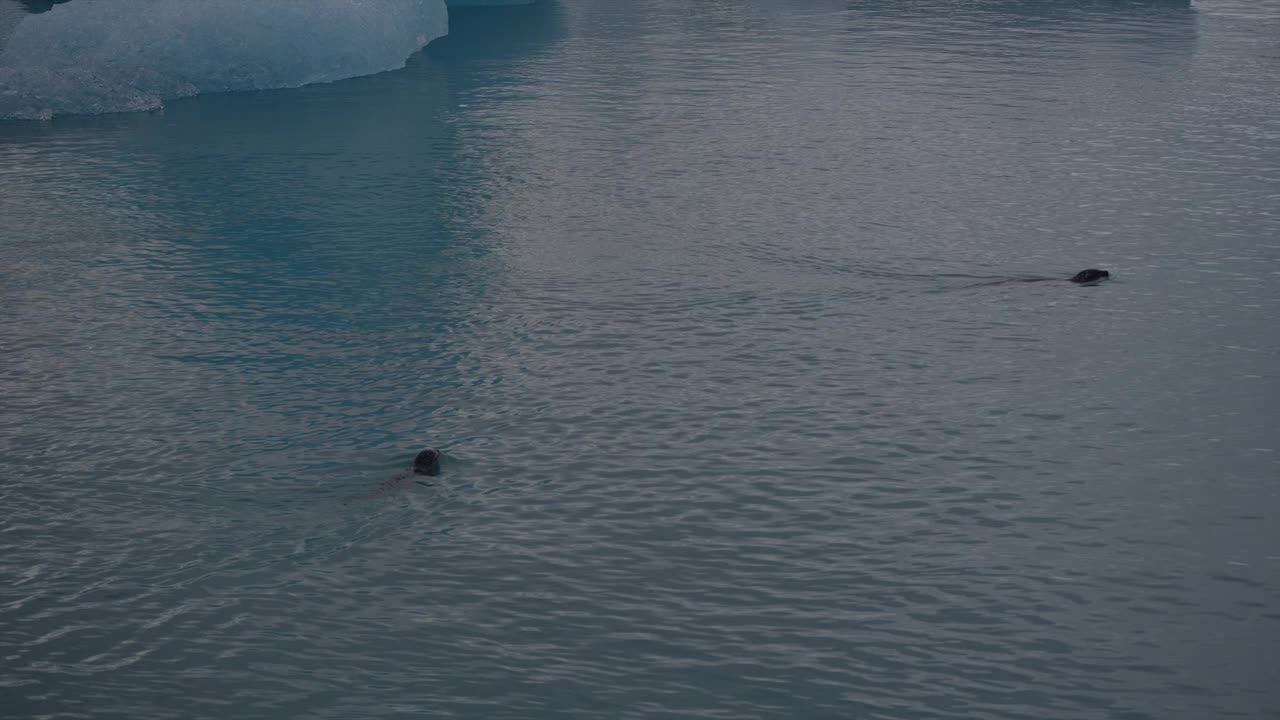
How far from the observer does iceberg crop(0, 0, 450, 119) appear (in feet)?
66.7

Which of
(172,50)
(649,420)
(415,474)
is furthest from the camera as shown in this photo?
(172,50)

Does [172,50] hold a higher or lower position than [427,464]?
higher

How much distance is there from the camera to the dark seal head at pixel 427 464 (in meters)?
8.30

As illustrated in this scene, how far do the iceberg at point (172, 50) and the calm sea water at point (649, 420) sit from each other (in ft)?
7.60

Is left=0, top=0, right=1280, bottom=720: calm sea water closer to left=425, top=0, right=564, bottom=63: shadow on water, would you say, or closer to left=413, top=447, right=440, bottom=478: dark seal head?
left=413, top=447, right=440, bottom=478: dark seal head

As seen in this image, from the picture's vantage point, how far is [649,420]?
29.9ft

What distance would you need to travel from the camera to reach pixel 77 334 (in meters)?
10.9

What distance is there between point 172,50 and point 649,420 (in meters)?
15.4

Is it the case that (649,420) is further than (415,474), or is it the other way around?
(649,420)

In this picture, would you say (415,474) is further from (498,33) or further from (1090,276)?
(498,33)

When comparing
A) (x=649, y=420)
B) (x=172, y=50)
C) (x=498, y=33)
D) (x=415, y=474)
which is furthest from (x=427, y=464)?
(x=498, y=33)

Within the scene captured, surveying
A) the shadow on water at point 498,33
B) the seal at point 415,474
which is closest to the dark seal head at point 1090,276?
the seal at point 415,474

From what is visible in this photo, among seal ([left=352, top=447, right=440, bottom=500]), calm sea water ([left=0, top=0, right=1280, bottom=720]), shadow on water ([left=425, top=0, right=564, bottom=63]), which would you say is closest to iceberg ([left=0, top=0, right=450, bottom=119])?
calm sea water ([left=0, top=0, right=1280, bottom=720])

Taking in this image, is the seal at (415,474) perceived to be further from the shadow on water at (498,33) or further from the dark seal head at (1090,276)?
the shadow on water at (498,33)
